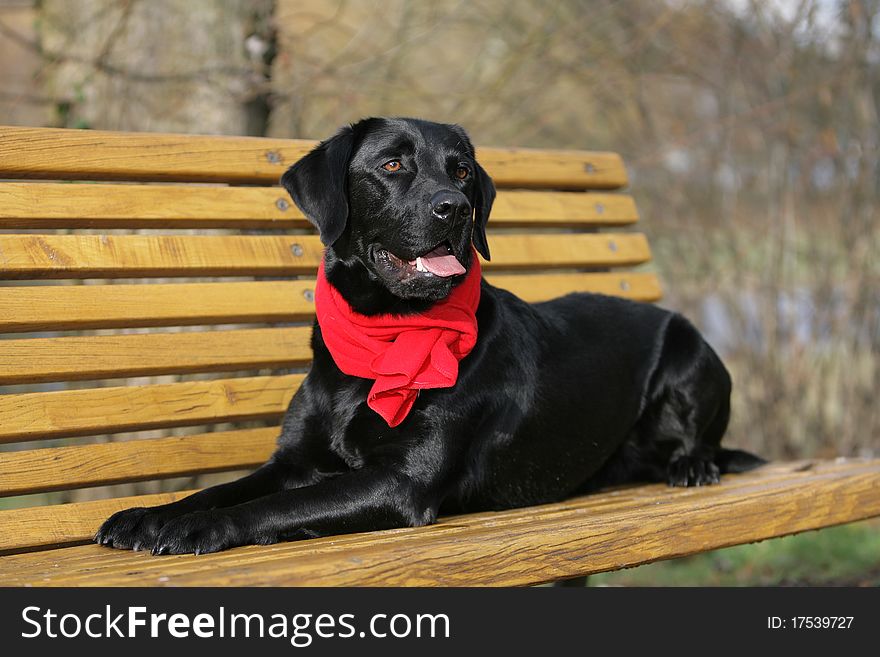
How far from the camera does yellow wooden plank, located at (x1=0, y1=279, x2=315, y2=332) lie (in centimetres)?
327

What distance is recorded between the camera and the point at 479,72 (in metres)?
6.71

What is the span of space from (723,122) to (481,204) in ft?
10.3

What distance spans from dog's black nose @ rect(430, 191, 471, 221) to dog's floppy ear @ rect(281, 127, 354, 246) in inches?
11.8

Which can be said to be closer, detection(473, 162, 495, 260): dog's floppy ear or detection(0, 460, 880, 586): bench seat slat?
detection(0, 460, 880, 586): bench seat slat

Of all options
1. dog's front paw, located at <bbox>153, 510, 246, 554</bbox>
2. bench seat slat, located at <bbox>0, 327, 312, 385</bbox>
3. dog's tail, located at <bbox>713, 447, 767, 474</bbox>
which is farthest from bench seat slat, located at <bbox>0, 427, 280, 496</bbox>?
dog's tail, located at <bbox>713, 447, 767, 474</bbox>

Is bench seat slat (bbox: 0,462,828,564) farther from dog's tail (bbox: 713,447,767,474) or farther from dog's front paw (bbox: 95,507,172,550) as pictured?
dog's tail (bbox: 713,447,767,474)

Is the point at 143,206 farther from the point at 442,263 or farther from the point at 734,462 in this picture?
the point at 734,462

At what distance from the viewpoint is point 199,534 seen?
2600 mm

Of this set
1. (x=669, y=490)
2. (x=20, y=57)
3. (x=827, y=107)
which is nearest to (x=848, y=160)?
(x=827, y=107)

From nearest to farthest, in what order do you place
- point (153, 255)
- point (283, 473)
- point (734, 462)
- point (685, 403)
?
1. point (283, 473)
2. point (153, 255)
3. point (685, 403)
4. point (734, 462)

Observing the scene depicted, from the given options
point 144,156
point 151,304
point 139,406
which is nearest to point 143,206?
point 144,156

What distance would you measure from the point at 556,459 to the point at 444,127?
113 centimetres

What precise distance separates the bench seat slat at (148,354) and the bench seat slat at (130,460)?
0.22m

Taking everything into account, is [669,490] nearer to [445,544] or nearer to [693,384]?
[693,384]
